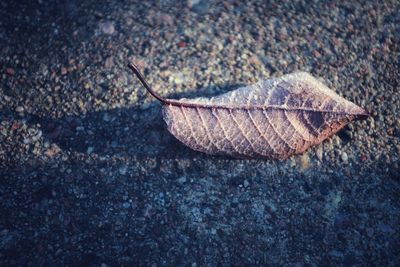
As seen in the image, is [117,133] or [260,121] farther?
[117,133]

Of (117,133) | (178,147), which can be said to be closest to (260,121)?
(178,147)

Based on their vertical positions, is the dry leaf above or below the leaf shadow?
above

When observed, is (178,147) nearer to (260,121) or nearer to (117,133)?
(117,133)

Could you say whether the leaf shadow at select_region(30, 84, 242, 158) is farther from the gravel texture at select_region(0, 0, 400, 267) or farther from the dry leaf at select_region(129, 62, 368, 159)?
the dry leaf at select_region(129, 62, 368, 159)

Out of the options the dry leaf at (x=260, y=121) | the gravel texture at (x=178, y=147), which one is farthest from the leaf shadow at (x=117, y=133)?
the dry leaf at (x=260, y=121)

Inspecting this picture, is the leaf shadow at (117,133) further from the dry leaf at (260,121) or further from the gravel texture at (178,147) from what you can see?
the dry leaf at (260,121)

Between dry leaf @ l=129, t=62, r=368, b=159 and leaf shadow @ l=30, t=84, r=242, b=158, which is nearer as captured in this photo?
dry leaf @ l=129, t=62, r=368, b=159

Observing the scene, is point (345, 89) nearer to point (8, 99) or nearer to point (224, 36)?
point (224, 36)

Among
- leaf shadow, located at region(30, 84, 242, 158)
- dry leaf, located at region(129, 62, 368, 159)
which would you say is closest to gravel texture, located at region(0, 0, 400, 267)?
leaf shadow, located at region(30, 84, 242, 158)
